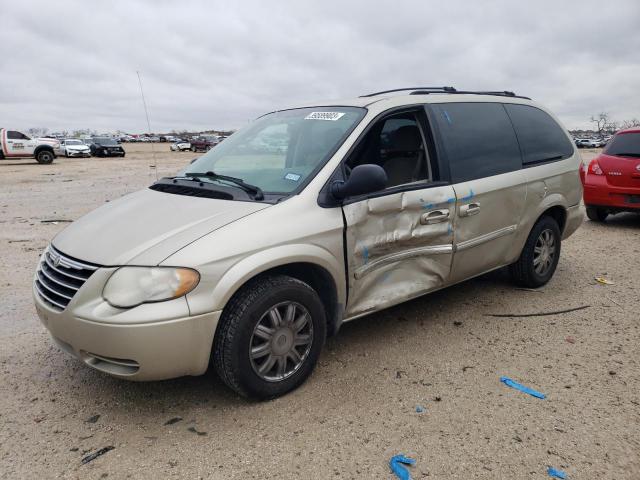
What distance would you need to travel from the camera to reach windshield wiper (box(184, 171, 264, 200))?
3148 millimetres

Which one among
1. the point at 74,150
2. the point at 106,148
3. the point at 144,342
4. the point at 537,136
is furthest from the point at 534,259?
the point at 74,150

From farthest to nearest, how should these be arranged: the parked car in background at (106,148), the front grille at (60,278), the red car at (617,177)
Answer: the parked car in background at (106,148), the red car at (617,177), the front grille at (60,278)

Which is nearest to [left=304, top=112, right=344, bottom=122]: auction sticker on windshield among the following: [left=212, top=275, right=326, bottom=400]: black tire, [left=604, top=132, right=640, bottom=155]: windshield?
[left=212, top=275, right=326, bottom=400]: black tire

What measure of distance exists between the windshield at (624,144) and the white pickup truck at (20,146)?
2846 centimetres

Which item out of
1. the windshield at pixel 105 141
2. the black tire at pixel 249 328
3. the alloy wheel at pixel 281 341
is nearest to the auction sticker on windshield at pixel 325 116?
the black tire at pixel 249 328

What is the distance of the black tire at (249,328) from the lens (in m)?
2.72

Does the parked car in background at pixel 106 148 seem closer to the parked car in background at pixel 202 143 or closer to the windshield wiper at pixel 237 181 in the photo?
the parked car in background at pixel 202 143

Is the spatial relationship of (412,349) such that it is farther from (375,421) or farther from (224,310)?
(224,310)

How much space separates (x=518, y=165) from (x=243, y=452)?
330cm

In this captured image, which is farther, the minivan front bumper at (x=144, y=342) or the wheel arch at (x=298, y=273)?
the wheel arch at (x=298, y=273)

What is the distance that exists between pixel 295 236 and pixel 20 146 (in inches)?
1192

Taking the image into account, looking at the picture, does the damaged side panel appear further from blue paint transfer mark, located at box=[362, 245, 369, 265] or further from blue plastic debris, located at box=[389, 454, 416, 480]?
blue plastic debris, located at box=[389, 454, 416, 480]

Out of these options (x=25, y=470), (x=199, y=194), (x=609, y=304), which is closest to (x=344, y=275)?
(x=199, y=194)

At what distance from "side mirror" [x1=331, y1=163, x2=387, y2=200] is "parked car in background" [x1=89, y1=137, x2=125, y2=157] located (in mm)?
37287
